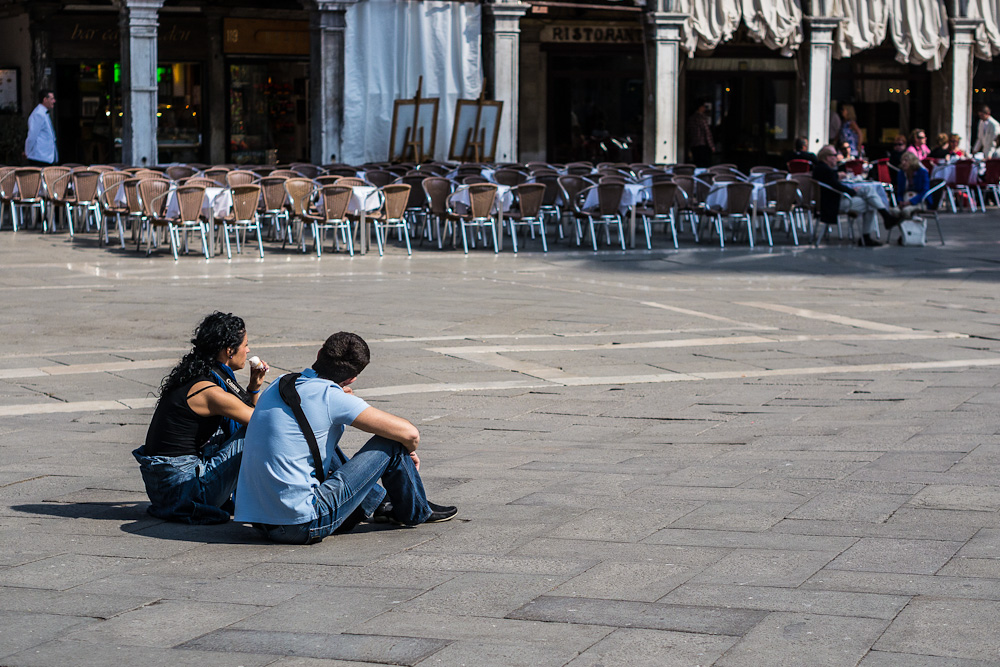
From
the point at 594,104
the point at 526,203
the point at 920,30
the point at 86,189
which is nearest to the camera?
the point at 526,203

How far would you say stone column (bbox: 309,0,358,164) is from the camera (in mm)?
19938

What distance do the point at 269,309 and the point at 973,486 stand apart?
6317mm

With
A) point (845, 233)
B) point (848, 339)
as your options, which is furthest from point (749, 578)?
point (845, 233)

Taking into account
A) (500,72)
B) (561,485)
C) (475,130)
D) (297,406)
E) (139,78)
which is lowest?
(561,485)

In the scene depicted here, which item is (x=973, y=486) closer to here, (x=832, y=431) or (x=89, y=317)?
(x=832, y=431)

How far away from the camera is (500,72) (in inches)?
837

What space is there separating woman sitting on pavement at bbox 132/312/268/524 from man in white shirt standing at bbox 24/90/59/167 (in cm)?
1344

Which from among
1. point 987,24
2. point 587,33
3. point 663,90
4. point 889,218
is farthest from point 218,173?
point 987,24

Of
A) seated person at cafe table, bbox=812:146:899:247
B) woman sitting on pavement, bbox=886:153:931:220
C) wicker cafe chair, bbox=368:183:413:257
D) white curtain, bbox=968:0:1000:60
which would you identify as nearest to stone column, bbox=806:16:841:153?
white curtain, bbox=968:0:1000:60

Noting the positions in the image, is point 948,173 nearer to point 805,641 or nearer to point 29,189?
point 29,189

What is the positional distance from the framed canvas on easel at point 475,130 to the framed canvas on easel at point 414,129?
0.33 meters

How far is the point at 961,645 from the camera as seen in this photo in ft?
11.2

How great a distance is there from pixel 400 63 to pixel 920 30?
9196 mm

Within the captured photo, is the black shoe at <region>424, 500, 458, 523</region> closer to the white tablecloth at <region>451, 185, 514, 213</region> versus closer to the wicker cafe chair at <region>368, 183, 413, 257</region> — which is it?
the wicker cafe chair at <region>368, 183, 413, 257</region>
